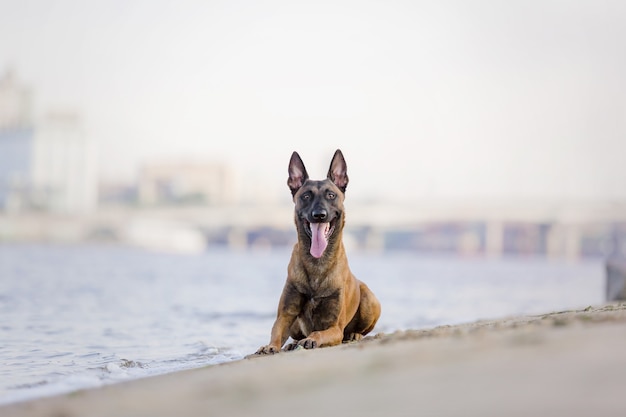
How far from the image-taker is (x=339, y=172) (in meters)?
6.07

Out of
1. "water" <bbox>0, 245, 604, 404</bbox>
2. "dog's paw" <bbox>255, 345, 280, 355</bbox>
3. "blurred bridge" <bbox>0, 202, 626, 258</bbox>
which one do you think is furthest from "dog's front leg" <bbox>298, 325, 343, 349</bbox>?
"blurred bridge" <bbox>0, 202, 626, 258</bbox>

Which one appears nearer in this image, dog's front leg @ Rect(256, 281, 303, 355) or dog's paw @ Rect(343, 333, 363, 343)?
dog's front leg @ Rect(256, 281, 303, 355)

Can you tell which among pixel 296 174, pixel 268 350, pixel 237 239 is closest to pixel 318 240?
pixel 296 174

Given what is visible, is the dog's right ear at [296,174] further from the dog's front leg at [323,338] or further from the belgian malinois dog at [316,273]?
the dog's front leg at [323,338]

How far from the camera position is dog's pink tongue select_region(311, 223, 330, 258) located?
18.3ft

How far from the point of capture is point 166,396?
118 inches

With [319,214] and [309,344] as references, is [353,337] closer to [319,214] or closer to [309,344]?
[309,344]

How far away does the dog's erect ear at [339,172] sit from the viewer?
602 centimetres

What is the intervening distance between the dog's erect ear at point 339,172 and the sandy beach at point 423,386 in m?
2.63

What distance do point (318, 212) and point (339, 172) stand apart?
0.69 m

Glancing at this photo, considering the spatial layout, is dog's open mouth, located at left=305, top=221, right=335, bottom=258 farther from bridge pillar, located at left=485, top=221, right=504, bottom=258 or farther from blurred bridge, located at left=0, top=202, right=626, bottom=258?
bridge pillar, located at left=485, top=221, right=504, bottom=258

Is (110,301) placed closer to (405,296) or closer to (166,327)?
(166,327)

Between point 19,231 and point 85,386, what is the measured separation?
74.0 m

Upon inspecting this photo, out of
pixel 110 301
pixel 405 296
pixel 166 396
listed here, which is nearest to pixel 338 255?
pixel 166 396
